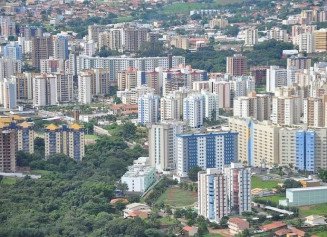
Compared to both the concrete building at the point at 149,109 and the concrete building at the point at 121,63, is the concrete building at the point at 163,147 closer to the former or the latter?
the concrete building at the point at 149,109

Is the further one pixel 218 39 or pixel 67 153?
pixel 218 39

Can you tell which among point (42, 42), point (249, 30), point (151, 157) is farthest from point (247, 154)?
point (249, 30)

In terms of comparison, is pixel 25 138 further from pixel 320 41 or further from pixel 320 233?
pixel 320 41

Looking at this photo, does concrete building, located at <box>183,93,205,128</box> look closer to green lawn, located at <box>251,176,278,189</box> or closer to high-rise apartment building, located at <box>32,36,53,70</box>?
green lawn, located at <box>251,176,278,189</box>

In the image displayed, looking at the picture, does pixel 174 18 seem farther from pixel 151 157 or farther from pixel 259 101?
pixel 151 157

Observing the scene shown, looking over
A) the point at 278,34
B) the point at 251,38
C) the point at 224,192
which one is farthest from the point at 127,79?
the point at 224,192

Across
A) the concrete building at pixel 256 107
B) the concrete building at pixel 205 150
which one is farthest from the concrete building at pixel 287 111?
the concrete building at pixel 205 150

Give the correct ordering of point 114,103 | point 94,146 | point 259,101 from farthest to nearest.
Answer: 1. point 114,103
2. point 259,101
3. point 94,146
